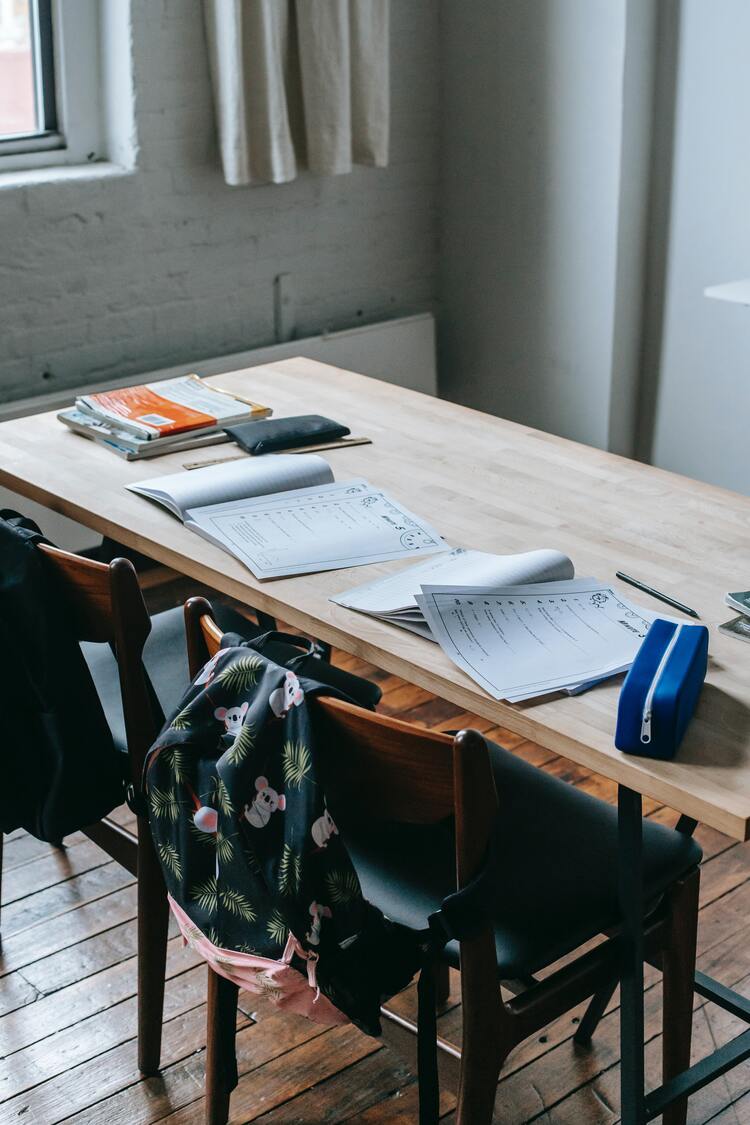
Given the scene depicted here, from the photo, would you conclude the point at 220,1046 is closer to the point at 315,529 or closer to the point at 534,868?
the point at 534,868

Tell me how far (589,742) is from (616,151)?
269 centimetres

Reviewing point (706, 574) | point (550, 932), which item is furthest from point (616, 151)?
point (550, 932)

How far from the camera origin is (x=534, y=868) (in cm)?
158

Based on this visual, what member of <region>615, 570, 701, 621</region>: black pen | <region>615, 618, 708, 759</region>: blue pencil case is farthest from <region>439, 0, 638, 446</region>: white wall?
<region>615, 618, 708, 759</region>: blue pencil case

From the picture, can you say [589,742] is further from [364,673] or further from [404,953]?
[364,673]

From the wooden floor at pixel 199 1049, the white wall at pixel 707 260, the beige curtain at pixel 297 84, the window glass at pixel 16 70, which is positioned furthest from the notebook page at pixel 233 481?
the white wall at pixel 707 260

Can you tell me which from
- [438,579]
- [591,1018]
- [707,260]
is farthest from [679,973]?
[707,260]

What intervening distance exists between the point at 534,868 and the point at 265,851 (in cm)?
38

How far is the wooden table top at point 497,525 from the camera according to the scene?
1.42 m

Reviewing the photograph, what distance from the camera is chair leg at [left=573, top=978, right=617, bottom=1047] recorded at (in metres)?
1.94

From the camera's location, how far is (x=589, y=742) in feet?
4.60

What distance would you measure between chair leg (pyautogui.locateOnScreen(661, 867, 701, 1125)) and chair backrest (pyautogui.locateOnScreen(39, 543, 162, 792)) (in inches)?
27.8

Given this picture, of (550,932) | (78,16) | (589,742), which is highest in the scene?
(78,16)

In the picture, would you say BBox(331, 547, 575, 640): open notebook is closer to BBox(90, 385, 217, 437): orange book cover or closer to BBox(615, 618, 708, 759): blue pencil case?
BBox(615, 618, 708, 759): blue pencil case
